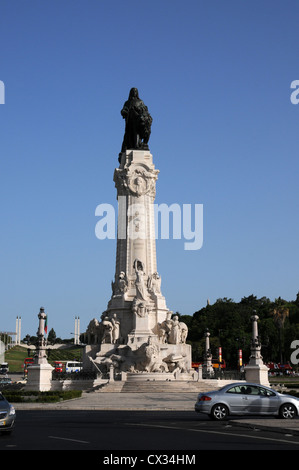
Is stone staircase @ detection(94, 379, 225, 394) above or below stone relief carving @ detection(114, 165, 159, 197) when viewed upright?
below

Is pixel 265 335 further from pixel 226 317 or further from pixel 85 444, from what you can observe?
pixel 85 444

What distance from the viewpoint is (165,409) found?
31.9 metres

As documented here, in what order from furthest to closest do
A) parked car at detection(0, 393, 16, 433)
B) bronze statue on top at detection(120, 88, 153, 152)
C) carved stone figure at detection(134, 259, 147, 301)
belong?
bronze statue on top at detection(120, 88, 153, 152) < carved stone figure at detection(134, 259, 147, 301) < parked car at detection(0, 393, 16, 433)

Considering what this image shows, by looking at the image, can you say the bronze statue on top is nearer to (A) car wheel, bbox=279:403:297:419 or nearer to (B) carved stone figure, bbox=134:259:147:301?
(B) carved stone figure, bbox=134:259:147:301

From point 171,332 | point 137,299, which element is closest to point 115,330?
point 137,299

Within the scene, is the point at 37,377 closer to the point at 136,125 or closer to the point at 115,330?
the point at 115,330

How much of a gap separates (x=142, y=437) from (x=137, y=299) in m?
37.9

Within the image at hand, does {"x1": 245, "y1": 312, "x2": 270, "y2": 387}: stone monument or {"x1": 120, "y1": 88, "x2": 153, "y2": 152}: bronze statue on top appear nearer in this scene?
{"x1": 245, "y1": 312, "x2": 270, "y2": 387}: stone monument

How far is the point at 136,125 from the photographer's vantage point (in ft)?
208

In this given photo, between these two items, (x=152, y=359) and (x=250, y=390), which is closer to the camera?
(x=250, y=390)

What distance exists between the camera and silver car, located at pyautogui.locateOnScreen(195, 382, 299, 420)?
23.2 m

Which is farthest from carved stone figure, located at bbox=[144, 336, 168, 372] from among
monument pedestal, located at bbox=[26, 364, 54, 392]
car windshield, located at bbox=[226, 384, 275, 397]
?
car windshield, located at bbox=[226, 384, 275, 397]

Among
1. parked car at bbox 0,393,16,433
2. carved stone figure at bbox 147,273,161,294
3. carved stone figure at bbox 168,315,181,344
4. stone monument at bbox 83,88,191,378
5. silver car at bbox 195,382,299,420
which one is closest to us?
parked car at bbox 0,393,16,433
